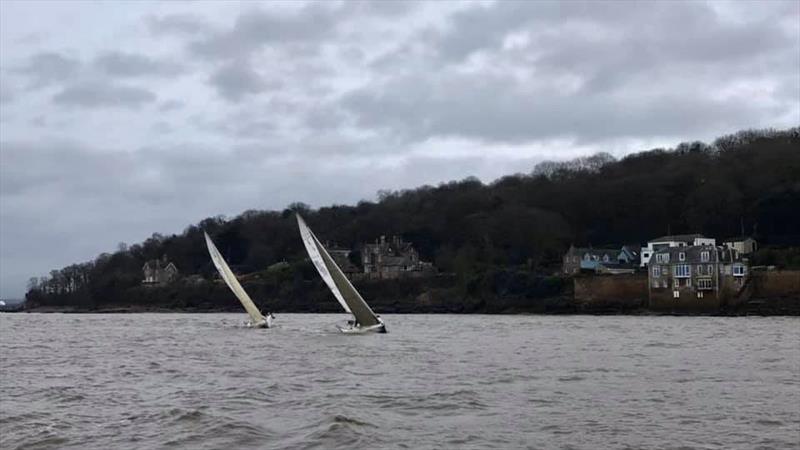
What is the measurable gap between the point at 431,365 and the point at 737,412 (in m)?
11.2

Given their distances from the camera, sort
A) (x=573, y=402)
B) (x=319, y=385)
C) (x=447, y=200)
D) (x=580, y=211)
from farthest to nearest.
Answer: (x=447, y=200) → (x=580, y=211) → (x=319, y=385) → (x=573, y=402)

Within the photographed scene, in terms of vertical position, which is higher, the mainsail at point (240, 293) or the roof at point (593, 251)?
the roof at point (593, 251)

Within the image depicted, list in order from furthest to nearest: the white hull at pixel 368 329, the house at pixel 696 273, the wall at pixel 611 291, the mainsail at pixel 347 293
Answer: the wall at pixel 611 291
the house at pixel 696 273
the white hull at pixel 368 329
the mainsail at pixel 347 293

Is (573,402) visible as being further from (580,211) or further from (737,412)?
(580,211)

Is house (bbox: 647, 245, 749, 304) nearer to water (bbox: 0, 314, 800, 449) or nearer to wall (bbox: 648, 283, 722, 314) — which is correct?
wall (bbox: 648, 283, 722, 314)

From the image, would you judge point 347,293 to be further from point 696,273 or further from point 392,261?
point 392,261

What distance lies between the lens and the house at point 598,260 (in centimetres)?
9481

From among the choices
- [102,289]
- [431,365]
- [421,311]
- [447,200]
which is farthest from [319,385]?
[102,289]

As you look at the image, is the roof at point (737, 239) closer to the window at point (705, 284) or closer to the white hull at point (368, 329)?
the window at point (705, 284)

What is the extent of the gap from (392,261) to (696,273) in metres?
42.2

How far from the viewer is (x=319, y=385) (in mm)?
21797

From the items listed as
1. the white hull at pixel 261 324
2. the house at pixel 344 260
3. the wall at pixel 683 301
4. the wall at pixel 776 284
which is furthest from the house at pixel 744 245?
the white hull at pixel 261 324

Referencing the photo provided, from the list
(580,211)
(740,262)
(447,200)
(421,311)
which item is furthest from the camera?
(447,200)

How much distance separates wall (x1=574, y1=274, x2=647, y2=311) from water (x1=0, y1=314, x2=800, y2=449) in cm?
4891
